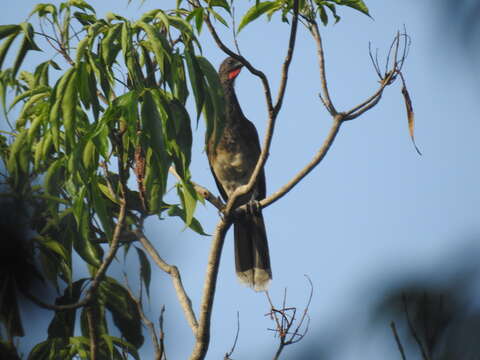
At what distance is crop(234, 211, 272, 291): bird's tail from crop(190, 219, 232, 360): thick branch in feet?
6.49

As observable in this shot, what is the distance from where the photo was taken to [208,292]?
2.66m

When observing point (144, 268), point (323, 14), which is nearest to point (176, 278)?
point (144, 268)

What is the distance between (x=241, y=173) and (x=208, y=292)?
262 centimetres

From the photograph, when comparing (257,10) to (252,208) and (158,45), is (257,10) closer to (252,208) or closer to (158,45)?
(158,45)

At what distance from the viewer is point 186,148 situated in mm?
2268

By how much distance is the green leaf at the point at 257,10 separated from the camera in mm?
2637

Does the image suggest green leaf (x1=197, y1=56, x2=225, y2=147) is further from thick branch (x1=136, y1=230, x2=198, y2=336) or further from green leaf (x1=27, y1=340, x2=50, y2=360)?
green leaf (x1=27, y1=340, x2=50, y2=360)

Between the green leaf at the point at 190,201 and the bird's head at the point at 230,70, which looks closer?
the green leaf at the point at 190,201

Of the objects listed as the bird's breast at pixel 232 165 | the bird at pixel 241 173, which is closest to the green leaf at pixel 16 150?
the bird at pixel 241 173

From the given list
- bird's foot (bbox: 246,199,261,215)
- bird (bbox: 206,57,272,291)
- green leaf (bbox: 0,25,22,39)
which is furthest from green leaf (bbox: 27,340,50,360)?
bird (bbox: 206,57,272,291)

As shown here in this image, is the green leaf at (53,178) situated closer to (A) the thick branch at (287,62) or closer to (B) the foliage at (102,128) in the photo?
(B) the foliage at (102,128)

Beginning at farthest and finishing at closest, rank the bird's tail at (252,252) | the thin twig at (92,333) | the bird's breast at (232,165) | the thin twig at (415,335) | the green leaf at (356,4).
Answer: the bird's breast at (232,165) < the bird's tail at (252,252) < the green leaf at (356,4) < the thin twig at (92,333) < the thin twig at (415,335)

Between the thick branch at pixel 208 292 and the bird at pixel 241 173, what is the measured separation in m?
1.81

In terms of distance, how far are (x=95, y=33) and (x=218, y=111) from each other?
0.49 m
